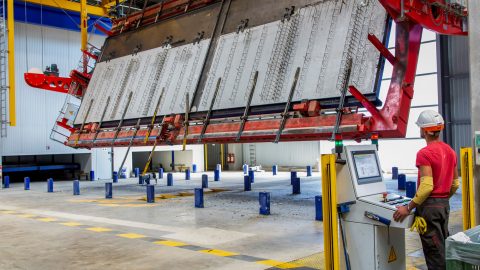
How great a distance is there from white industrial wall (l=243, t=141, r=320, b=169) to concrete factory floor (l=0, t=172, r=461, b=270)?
46.9 feet

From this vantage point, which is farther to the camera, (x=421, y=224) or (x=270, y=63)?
(x=270, y=63)

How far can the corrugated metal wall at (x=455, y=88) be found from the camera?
18750mm

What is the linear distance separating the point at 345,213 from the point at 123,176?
61.9 feet

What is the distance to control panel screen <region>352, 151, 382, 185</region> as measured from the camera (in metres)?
4.02

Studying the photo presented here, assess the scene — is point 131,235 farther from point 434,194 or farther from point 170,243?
point 434,194

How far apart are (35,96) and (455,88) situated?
17.7 m

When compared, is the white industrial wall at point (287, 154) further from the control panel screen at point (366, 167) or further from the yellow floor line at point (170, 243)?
the control panel screen at point (366, 167)

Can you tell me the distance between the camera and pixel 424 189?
3574 mm

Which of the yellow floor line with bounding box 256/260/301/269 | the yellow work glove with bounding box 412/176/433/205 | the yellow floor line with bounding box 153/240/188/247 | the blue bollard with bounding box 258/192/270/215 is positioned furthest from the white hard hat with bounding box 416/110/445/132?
the blue bollard with bounding box 258/192/270/215

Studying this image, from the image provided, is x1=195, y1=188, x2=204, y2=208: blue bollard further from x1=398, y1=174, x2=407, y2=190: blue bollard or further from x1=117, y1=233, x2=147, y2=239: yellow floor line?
x1=398, y1=174, x2=407, y2=190: blue bollard

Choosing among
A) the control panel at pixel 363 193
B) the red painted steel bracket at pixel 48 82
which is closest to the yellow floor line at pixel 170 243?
the control panel at pixel 363 193

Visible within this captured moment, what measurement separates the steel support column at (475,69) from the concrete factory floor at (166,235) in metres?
1.19

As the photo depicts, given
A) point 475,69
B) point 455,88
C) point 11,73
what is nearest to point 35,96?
point 11,73

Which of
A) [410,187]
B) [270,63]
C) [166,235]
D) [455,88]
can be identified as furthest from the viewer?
[455,88]
